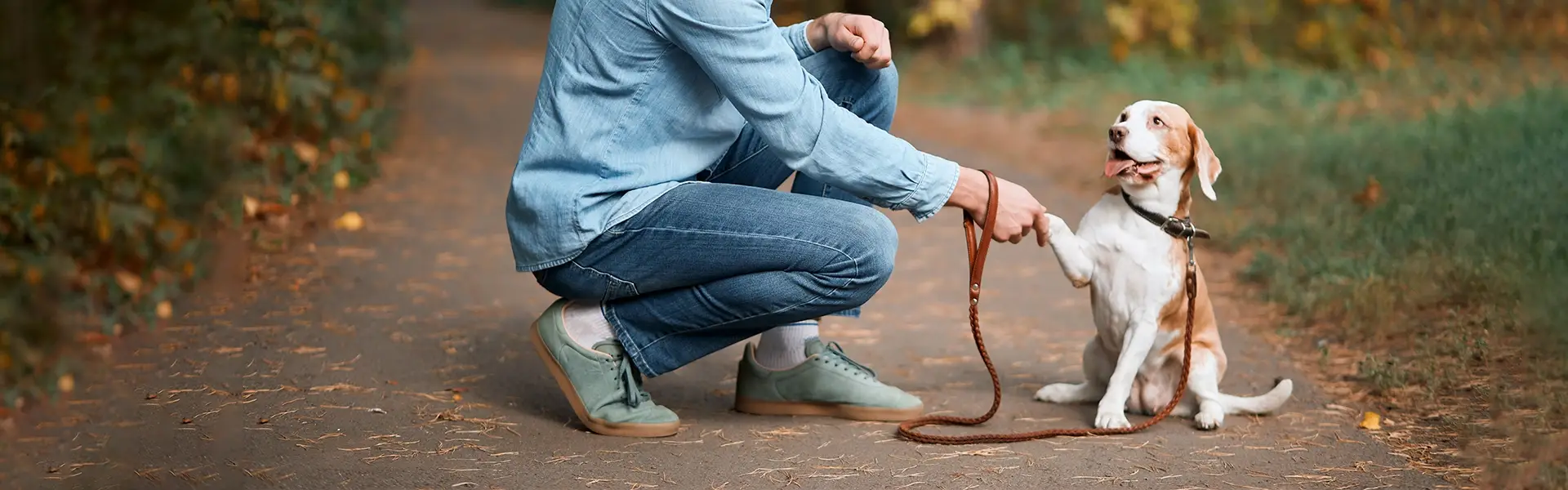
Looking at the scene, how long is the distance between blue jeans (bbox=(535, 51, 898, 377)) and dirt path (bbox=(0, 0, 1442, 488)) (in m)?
0.27

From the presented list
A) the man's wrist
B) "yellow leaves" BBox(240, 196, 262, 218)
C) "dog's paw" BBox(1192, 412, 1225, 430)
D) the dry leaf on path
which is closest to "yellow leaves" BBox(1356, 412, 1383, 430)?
the dry leaf on path

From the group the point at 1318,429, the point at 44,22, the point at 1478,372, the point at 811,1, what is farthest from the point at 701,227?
the point at 811,1

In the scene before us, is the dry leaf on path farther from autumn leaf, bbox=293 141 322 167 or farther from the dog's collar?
autumn leaf, bbox=293 141 322 167

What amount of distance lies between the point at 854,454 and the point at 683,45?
101cm

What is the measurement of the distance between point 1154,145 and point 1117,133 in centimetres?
9

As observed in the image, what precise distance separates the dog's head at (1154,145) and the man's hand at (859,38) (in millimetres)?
573

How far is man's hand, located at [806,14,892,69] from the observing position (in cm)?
334

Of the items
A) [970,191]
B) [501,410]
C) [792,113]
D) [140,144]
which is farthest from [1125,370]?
[140,144]

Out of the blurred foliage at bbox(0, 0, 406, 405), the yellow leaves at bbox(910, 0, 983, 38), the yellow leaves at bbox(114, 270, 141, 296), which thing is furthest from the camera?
the yellow leaves at bbox(910, 0, 983, 38)

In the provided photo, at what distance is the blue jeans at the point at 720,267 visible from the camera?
3105mm

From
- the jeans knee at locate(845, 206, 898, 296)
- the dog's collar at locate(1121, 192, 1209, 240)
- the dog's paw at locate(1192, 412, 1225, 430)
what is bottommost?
the dog's paw at locate(1192, 412, 1225, 430)

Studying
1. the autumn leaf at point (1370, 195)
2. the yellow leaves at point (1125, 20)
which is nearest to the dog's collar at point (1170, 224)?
the autumn leaf at point (1370, 195)

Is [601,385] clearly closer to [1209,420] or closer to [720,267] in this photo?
[720,267]

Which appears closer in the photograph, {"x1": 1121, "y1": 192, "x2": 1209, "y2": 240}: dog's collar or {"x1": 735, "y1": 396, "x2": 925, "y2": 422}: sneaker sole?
{"x1": 1121, "y1": 192, "x2": 1209, "y2": 240}: dog's collar
